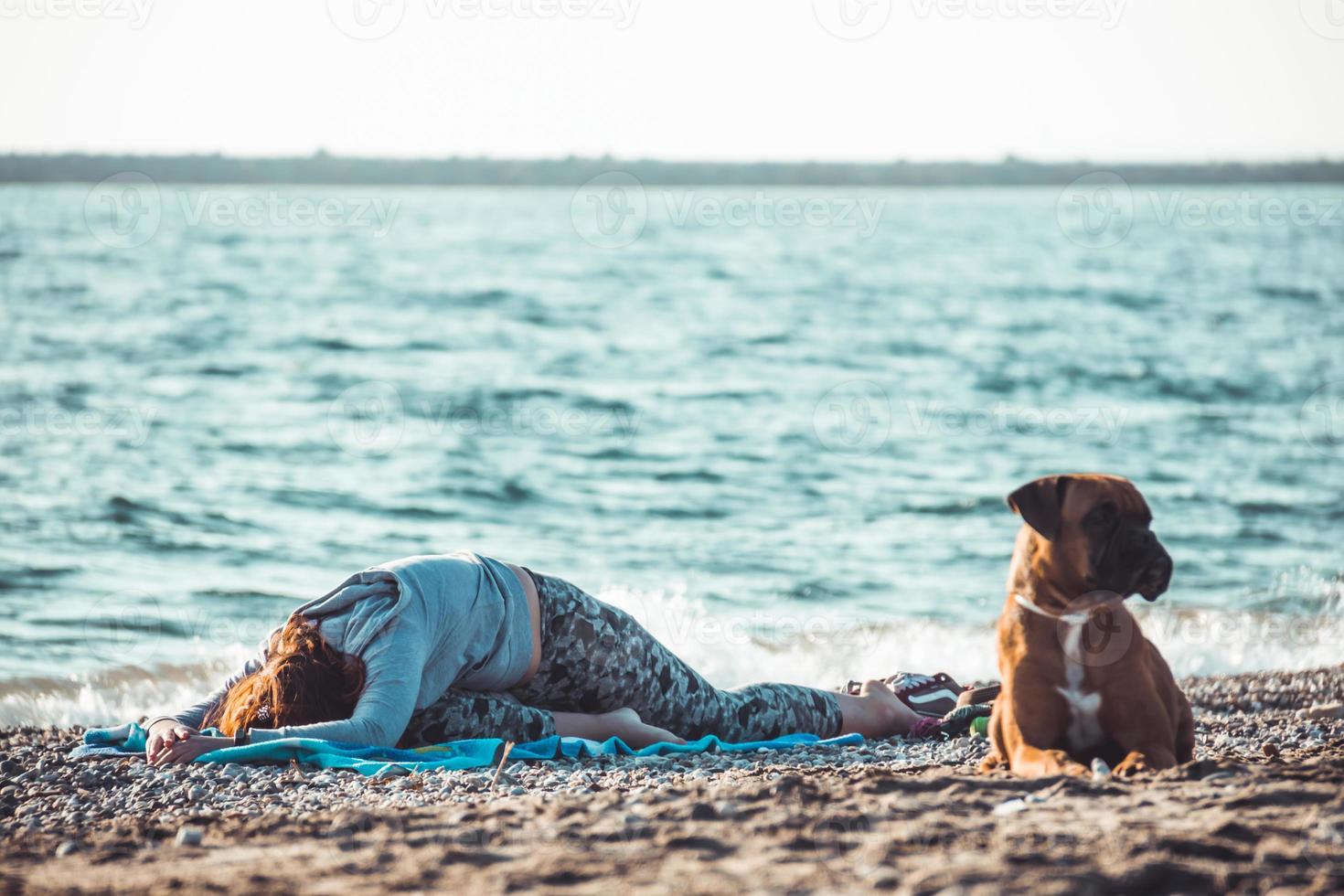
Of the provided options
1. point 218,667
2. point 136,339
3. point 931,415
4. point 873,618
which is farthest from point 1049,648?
point 136,339

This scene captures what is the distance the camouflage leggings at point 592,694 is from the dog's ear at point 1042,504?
6.22ft

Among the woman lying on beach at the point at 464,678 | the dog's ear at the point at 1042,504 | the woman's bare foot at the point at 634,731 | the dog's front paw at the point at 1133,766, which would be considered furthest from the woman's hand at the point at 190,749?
the dog's front paw at the point at 1133,766

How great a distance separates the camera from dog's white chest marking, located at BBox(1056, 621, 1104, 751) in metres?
3.95

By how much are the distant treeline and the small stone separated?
332 ft

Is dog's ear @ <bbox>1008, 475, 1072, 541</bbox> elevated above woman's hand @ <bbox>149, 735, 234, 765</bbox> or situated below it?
above

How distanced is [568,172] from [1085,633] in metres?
103

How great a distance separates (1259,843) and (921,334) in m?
20.5

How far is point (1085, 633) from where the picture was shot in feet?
12.9

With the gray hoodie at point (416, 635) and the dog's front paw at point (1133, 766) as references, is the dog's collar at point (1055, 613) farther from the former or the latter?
the gray hoodie at point (416, 635)

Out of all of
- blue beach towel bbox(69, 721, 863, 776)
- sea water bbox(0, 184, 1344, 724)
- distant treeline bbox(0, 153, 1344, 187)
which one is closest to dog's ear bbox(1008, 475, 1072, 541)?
blue beach towel bbox(69, 721, 863, 776)

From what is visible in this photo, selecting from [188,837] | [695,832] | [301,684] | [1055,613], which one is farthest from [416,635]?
[1055,613]

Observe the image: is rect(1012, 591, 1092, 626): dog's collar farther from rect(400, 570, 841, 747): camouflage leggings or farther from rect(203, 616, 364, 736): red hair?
Answer: rect(203, 616, 364, 736): red hair

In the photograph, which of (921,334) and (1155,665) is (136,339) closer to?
(921,334)

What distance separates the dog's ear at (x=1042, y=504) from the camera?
3.95 metres
